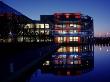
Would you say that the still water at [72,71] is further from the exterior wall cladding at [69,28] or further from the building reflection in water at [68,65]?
the exterior wall cladding at [69,28]

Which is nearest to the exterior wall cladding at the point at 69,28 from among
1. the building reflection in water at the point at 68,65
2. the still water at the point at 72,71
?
the building reflection in water at the point at 68,65

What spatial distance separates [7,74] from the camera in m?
15.6

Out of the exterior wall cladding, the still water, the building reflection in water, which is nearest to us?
the still water

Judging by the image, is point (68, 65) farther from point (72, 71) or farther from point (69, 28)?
point (69, 28)

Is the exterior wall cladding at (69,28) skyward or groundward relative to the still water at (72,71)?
skyward

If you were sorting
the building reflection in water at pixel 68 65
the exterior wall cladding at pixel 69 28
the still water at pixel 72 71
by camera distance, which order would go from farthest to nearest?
the exterior wall cladding at pixel 69 28 < the building reflection in water at pixel 68 65 < the still water at pixel 72 71

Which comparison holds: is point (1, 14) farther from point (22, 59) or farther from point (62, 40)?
point (62, 40)

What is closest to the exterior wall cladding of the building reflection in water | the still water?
the building reflection in water

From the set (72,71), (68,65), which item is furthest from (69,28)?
(72,71)

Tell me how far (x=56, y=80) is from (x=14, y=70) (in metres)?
2.96

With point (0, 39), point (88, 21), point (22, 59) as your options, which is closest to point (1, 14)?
point (0, 39)

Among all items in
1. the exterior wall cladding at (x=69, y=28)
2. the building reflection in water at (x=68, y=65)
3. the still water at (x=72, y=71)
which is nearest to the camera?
the still water at (x=72, y=71)

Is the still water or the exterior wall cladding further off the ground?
the exterior wall cladding

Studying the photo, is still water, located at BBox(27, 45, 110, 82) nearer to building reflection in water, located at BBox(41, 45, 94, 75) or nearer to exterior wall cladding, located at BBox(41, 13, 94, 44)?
building reflection in water, located at BBox(41, 45, 94, 75)
